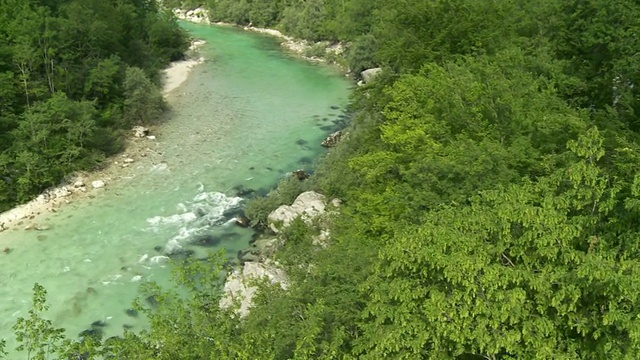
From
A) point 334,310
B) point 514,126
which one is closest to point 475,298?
point 334,310

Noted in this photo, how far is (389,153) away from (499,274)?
32.4ft

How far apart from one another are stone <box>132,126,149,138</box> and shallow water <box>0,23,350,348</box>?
74 cm

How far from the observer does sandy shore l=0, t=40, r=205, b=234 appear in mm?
25022

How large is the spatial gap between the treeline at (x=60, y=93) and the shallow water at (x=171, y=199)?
2.63m

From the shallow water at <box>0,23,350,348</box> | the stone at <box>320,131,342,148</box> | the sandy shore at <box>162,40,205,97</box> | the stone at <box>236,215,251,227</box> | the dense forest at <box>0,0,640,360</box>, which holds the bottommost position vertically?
the sandy shore at <box>162,40,205,97</box>

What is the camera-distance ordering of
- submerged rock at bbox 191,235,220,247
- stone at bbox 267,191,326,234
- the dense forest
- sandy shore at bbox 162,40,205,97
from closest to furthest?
the dense forest, stone at bbox 267,191,326,234, submerged rock at bbox 191,235,220,247, sandy shore at bbox 162,40,205,97

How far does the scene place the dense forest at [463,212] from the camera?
27.9 feet

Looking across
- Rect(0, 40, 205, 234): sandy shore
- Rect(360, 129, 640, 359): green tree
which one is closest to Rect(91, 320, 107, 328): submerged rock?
Rect(0, 40, 205, 234): sandy shore

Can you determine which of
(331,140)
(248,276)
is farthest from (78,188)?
(331,140)

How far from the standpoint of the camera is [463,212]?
34.2ft

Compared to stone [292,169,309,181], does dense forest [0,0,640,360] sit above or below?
above

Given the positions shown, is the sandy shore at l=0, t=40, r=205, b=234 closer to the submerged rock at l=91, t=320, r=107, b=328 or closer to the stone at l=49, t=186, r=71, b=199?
the stone at l=49, t=186, r=71, b=199

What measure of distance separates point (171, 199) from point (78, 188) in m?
5.43

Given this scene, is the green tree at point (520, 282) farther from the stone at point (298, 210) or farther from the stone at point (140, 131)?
the stone at point (140, 131)
